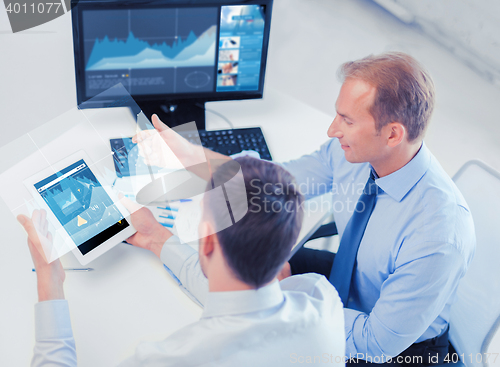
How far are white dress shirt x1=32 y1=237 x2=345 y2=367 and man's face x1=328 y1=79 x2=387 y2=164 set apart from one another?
466 millimetres

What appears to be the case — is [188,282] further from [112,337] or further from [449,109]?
[449,109]

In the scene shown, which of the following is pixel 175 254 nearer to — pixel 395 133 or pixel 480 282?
pixel 395 133

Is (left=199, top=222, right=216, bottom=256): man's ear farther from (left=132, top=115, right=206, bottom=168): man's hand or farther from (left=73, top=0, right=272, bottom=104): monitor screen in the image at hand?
(left=73, top=0, right=272, bottom=104): monitor screen

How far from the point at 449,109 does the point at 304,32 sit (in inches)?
40.8

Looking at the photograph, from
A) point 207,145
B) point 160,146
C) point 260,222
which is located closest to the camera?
point 260,222

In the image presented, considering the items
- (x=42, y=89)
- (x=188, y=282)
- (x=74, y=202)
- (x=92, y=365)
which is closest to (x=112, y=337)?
(x=92, y=365)

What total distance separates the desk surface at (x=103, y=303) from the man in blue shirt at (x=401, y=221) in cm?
49

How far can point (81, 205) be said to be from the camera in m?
1.03

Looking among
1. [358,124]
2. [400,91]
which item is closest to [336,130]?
[358,124]

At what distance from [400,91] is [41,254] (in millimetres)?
952

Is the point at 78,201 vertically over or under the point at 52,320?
over

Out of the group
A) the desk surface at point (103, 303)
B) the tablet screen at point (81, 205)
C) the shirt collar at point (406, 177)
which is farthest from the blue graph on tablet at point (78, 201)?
the shirt collar at point (406, 177)

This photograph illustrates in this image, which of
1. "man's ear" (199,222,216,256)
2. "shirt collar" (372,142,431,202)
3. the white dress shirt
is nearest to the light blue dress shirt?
"shirt collar" (372,142,431,202)

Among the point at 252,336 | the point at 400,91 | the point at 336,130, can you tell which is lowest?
the point at 252,336
